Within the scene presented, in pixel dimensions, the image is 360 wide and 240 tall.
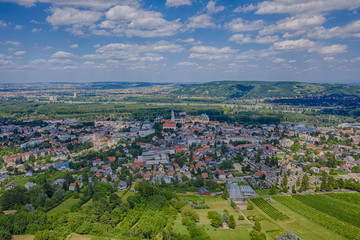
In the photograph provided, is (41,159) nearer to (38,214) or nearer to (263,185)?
(38,214)

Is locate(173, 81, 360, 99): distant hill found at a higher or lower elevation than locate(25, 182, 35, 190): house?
higher

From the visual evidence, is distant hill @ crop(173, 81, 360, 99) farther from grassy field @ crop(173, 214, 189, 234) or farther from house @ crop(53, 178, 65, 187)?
grassy field @ crop(173, 214, 189, 234)

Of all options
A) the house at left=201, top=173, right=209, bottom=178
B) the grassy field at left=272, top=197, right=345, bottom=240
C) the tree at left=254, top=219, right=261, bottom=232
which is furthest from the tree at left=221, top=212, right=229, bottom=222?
the house at left=201, top=173, right=209, bottom=178

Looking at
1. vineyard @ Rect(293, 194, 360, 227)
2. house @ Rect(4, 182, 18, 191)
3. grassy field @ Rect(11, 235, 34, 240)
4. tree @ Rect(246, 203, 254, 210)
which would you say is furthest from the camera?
house @ Rect(4, 182, 18, 191)

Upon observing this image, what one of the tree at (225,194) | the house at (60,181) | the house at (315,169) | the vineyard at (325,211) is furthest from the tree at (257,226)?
the house at (60,181)

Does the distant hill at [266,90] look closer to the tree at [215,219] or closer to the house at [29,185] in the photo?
the house at [29,185]

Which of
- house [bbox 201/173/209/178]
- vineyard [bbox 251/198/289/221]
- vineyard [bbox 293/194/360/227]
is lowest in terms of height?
vineyard [bbox 251/198/289/221]
